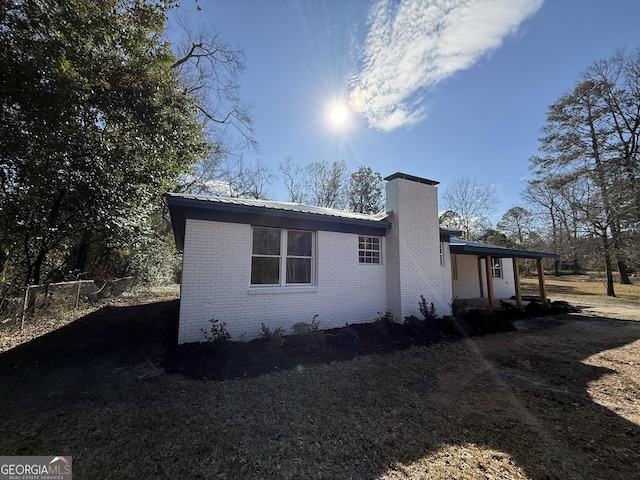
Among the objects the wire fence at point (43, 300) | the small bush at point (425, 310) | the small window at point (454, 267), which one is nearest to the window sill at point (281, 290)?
the small bush at point (425, 310)

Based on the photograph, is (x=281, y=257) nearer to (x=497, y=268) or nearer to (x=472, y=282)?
(x=472, y=282)

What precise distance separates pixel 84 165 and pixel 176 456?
8644mm

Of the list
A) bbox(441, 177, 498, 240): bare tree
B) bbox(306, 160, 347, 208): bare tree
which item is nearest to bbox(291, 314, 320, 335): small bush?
bbox(306, 160, 347, 208): bare tree

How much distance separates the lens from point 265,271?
22.5 ft

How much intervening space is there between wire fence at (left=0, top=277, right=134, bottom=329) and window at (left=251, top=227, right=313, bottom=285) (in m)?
6.47

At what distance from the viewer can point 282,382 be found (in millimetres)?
4621

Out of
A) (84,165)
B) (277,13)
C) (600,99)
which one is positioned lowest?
(84,165)

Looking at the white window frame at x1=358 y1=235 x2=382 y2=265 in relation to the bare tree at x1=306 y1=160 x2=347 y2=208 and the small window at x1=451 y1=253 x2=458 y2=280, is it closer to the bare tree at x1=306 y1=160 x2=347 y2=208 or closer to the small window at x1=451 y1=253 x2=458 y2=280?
the small window at x1=451 y1=253 x2=458 y2=280

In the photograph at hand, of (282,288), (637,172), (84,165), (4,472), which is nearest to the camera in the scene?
(4,472)

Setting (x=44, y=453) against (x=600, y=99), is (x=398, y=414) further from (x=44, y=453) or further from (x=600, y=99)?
(x=600, y=99)

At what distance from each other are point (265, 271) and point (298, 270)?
37.4 inches

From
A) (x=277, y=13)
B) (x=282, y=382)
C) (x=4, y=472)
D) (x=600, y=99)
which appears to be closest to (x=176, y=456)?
(x=4, y=472)

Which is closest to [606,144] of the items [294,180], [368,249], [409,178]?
[409,178]

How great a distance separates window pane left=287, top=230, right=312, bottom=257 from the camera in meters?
7.27
